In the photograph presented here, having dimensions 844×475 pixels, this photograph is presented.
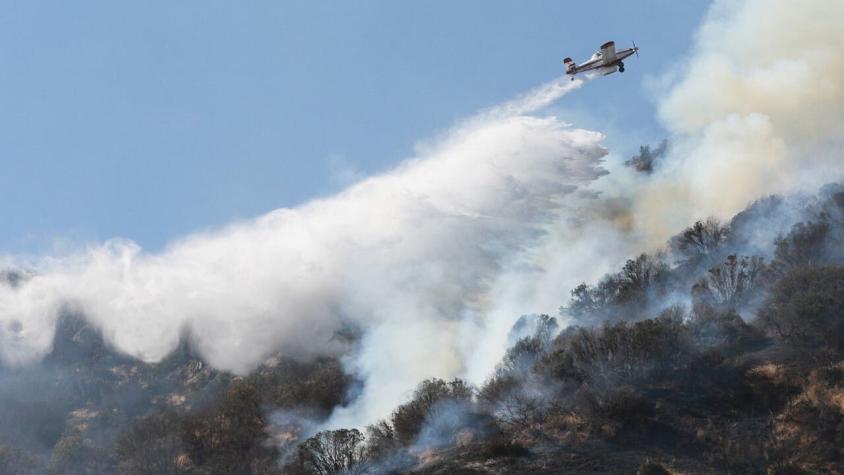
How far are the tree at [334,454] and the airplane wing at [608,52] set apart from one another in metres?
42.1

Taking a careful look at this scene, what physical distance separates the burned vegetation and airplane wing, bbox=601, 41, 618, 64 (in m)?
25.4

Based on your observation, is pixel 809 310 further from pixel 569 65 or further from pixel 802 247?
pixel 569 65

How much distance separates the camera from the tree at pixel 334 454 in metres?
56.1

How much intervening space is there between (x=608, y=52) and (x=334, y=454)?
44.7 metres

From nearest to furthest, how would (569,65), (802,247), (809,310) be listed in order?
(809,310), (569,65), (802,247)

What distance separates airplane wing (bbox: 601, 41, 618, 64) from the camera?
224 ft

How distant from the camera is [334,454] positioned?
56906 mm

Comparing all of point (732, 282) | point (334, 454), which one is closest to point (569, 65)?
point (732, 282)

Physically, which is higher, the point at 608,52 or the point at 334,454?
the point at 608,52

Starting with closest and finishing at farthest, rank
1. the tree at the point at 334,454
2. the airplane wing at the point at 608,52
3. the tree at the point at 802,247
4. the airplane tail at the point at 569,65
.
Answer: the tree at the point at 334,454 < the airplane wing at the point at 608,52 < the airplane tail at the point at 569,65 < the tree at the point at 802,247

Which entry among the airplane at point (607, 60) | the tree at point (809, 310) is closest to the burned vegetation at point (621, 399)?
the tree at point (809, 310)

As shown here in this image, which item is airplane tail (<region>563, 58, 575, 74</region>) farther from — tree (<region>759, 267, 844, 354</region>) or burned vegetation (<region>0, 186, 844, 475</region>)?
tree (<region>759, 267, 844, 354</region>)

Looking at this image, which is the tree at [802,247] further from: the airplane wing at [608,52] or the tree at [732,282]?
the airplane wing at [608,52]

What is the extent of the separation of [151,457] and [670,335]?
50903mm
